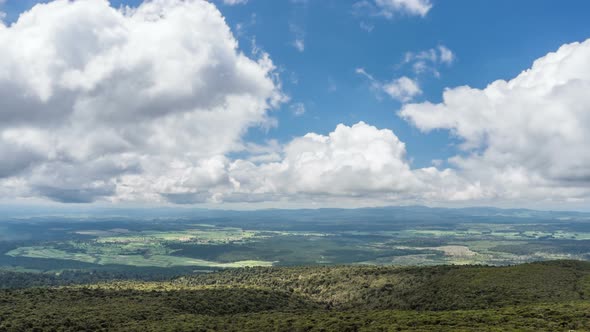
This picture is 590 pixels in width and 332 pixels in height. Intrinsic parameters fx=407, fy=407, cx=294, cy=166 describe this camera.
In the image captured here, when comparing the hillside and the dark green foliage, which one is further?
the dark green foliage

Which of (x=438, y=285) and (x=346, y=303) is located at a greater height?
(x=438, y=285)

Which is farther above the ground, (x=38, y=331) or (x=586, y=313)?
(x=586, y=313)

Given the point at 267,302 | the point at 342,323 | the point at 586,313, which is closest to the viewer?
the point at 586,313

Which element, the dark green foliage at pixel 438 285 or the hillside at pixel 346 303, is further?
the dark green foliage at pixel 438 285

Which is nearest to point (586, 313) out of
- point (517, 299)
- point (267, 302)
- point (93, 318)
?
point (517, 299)

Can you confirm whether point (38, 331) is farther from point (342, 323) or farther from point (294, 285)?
point (294, 285)

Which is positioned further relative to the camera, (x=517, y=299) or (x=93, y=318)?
(x=517, y=299)

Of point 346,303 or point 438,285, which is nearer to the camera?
point 438,285

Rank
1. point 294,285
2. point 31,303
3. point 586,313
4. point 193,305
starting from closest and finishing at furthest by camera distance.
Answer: point 586,313
point 31,303
point 193,305
point 294,285
